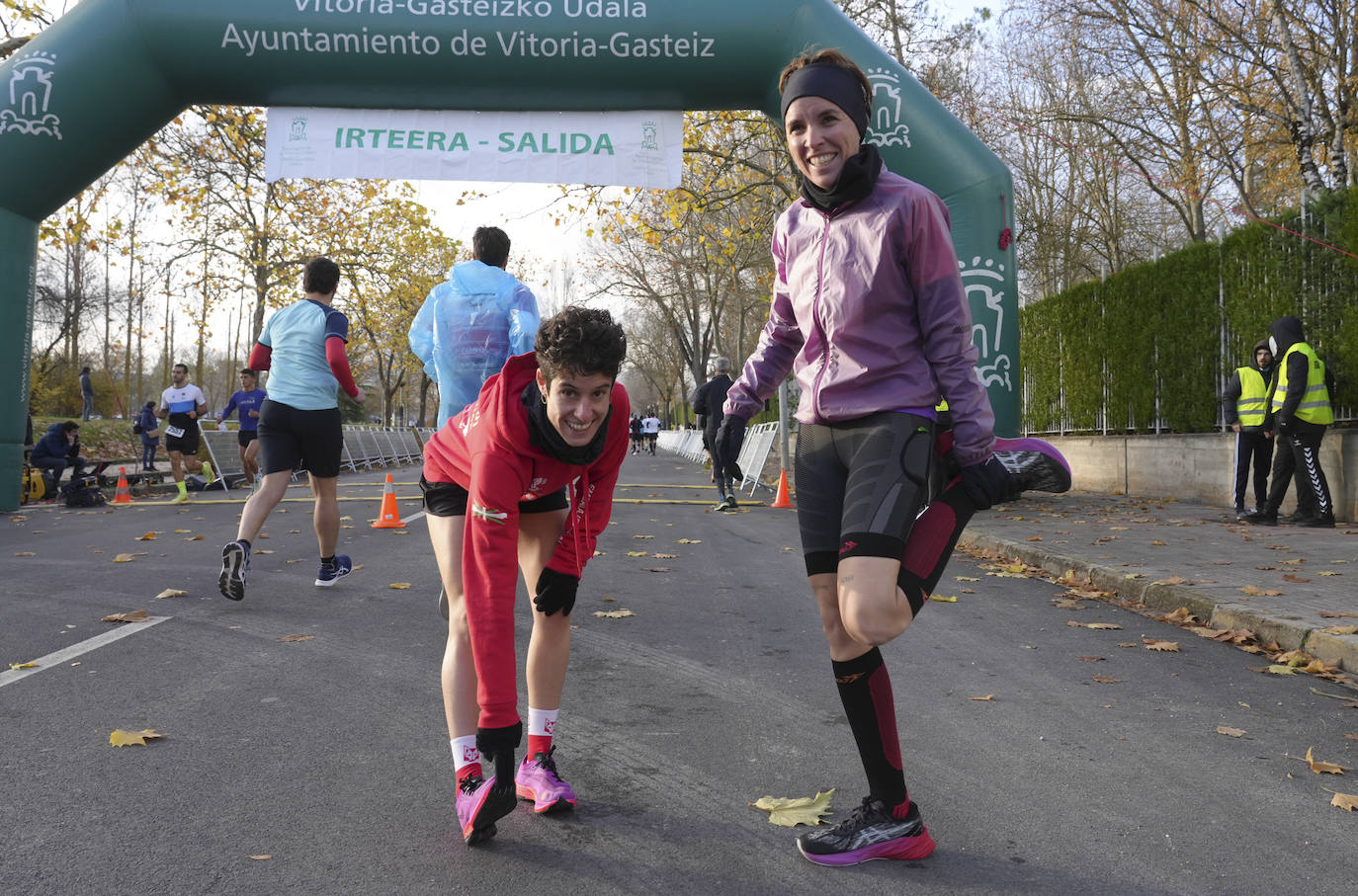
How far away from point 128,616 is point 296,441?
1.49m

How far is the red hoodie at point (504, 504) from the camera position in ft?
8.04

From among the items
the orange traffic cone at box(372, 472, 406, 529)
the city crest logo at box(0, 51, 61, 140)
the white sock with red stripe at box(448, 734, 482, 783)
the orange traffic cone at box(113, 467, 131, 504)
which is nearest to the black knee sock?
the white sock with red stripe at box(448, 734, 482, 783)

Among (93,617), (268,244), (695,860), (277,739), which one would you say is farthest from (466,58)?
(268,244)

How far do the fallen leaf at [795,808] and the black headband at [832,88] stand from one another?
1922 mm

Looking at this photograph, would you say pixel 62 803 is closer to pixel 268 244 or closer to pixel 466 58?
pixel 466 58

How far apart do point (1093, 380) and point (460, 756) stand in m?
13.9

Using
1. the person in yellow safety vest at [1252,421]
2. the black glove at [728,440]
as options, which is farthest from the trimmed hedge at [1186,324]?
the black glove at [728,440]

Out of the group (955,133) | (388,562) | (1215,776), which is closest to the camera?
(1215,776)

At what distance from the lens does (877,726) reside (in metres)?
2.62

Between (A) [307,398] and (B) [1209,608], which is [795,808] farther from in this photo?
(A) [307,398]

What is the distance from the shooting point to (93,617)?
5.36 m

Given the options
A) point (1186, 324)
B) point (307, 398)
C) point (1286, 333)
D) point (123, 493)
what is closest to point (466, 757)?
point (307, 398)

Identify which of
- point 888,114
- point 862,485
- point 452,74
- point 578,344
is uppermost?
point 452,74

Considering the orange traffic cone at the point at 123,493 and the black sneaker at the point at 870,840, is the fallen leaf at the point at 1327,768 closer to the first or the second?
the black sneaker at the point at 870,840
